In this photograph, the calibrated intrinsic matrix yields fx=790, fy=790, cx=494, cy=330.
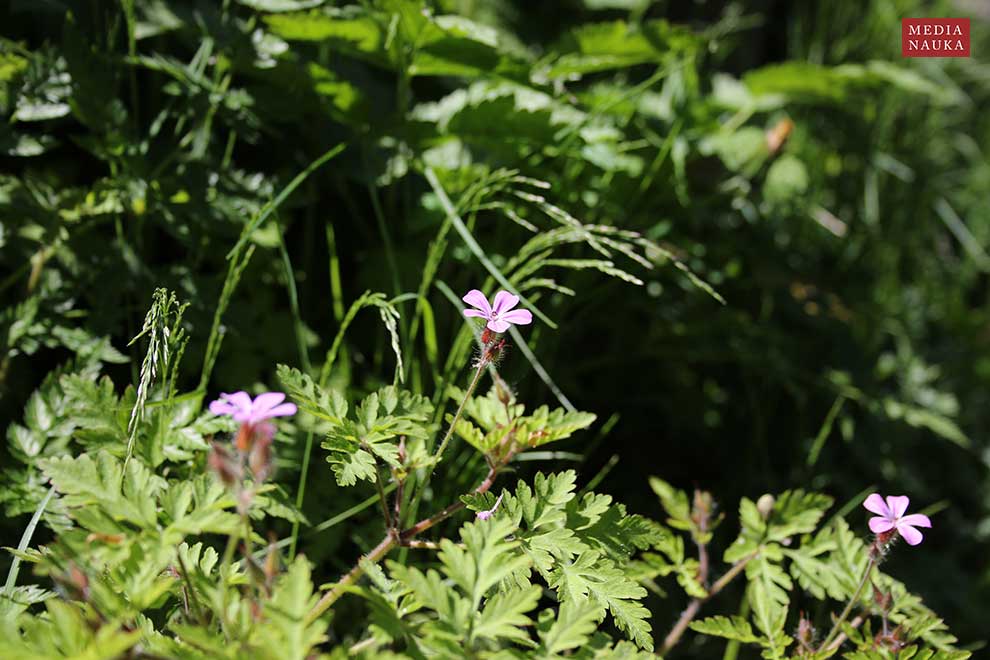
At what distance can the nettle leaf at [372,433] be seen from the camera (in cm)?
100

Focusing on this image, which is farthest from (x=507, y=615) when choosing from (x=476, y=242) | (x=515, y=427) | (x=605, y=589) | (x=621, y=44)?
(x=621, y=44)

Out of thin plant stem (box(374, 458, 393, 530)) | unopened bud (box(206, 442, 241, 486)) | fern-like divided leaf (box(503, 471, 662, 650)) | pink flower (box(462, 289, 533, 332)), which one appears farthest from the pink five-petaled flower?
unopened bud (box(206, 442, 241, 486))

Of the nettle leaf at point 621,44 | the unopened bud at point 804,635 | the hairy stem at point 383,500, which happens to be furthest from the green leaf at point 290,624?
the nettle leaf at point 621,44

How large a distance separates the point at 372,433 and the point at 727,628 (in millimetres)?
566

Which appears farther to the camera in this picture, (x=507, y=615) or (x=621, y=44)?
(x=621, y=44)

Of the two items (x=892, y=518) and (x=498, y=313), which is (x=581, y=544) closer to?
(x=498, y=313)

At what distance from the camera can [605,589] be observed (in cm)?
99

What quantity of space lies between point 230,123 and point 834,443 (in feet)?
5.45

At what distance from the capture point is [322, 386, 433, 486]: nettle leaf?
1.00 metres

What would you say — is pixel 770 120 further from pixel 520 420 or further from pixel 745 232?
pixel 520 420

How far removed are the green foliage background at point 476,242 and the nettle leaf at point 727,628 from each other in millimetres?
373

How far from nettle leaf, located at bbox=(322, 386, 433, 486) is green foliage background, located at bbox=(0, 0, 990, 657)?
0.06m

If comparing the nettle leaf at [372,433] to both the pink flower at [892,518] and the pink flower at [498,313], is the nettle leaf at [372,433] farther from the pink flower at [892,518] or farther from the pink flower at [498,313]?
the pink flower at [892,518]

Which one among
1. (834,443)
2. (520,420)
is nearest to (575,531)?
(520,420)
